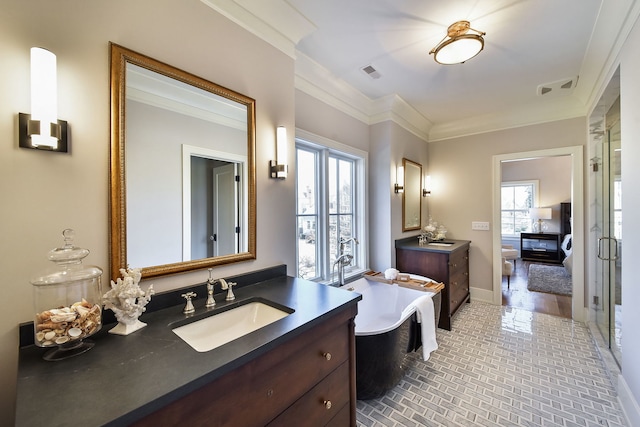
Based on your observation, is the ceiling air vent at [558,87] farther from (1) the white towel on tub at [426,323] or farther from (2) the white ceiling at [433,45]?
(1) the white towel on tub at [426,323]

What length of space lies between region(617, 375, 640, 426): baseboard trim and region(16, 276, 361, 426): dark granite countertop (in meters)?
2.02

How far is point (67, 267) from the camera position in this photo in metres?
0.92

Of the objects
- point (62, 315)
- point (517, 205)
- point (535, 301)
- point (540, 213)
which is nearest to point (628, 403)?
point (535, 301)

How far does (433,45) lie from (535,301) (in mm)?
3819

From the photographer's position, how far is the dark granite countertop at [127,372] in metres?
0.59

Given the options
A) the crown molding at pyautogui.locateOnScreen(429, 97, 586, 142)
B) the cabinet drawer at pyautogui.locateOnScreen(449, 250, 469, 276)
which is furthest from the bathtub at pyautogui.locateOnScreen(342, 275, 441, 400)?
the crown molding at pyautogui.locateOnScreen(429, 97, 586, 142)

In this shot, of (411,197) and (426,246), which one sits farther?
(411,197)

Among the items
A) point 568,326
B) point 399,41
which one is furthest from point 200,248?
point 568,326

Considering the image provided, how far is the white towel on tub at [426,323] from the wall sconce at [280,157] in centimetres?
150

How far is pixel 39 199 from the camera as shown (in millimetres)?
916

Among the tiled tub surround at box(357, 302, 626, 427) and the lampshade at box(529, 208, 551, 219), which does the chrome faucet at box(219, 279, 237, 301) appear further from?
the lampshade at box(529, 208, 551, 219)

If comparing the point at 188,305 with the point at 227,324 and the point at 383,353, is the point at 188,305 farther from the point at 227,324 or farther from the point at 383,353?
the point at 383,353

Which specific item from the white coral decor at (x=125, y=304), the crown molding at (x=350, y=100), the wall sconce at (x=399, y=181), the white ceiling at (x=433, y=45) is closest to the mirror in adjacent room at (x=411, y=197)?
the wall sconce at (x=399, y=181)

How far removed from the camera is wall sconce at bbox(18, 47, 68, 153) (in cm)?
87
